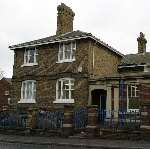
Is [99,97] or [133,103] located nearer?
[133,103]

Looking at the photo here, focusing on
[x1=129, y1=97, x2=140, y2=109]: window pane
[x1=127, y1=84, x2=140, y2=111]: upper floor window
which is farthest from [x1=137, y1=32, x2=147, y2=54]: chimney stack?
[x1=129, y1=97, x2=140, y2=109]: window pane

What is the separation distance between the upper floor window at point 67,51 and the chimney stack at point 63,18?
11.0 feet

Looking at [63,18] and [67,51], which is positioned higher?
[63,18]

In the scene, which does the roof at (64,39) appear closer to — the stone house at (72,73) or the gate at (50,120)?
the stone house at (72,73)

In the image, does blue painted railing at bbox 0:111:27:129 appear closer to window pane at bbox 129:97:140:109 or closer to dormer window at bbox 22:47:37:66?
dormer window at bbox 22:47:37:66

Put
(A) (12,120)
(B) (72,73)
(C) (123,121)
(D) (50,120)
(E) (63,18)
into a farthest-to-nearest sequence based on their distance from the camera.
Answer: (E) (63,18) < (B) (72,73) < (A) (12,120) < (D) (50,120) < (C) (123,121)

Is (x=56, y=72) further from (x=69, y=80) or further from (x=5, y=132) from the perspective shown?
(x=5, y=132)

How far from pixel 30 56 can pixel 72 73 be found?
16.0 feet

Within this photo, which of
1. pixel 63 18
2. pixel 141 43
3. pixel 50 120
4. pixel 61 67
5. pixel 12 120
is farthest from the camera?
pixel 141 43

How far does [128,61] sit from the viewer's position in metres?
31.4

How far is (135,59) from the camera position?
104 ft

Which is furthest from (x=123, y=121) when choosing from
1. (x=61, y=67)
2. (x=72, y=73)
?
(x=61, y=67)

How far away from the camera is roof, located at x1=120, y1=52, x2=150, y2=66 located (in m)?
29.9

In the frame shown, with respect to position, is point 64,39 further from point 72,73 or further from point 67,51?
point 72,73
